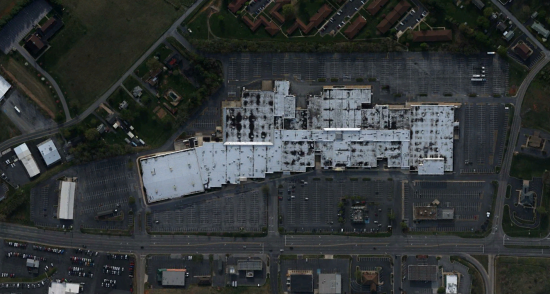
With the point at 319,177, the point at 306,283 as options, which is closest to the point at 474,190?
the point at 319,177

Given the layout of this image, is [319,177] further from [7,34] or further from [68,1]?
[7,34]

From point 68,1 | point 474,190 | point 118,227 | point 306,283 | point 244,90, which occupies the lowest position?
point 306,283

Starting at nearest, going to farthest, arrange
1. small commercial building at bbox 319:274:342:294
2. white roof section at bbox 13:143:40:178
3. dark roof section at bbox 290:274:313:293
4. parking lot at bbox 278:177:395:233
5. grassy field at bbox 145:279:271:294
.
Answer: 1. small commercial building at bbox 319:274:342:294
2. dark roof section at bbox 290:274:313:293
3. grassy field at bbox 145:279:271:294
4. parking lot at bbox 278:177:395:233
5. white roof section at bbox 13:143:40:178

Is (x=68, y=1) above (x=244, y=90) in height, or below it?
above

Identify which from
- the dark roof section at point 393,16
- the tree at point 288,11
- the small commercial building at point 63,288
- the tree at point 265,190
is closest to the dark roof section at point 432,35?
the dark roof section at point 393,16

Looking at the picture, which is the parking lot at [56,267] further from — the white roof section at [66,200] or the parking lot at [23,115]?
the parking lot at [23,115]

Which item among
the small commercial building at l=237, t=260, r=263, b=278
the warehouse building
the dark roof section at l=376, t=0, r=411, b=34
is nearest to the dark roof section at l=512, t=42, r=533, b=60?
the warehouse building

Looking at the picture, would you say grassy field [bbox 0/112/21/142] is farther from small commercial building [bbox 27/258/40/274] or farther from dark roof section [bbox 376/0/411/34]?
dark roof section [bbox 376/0/411/34]
